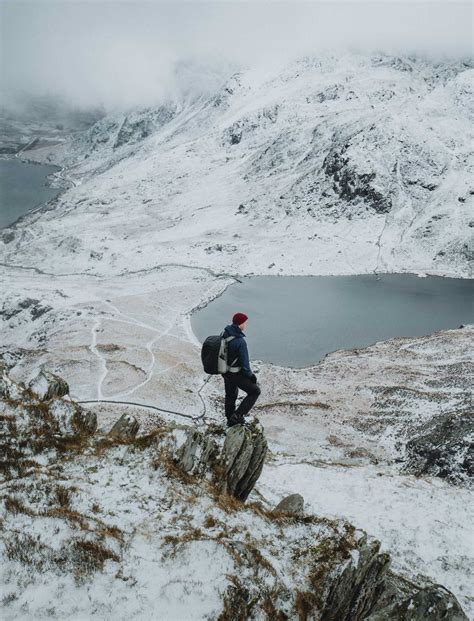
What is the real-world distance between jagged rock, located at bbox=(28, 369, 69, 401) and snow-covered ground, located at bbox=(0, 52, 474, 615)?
34.3ft

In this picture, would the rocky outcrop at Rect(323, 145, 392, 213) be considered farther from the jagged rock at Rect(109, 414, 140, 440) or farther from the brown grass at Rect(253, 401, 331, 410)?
the jagged rock at Rect(109, 414, 140, 440)

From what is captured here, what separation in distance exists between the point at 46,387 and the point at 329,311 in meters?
74.7

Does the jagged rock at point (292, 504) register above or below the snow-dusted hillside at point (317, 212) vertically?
above

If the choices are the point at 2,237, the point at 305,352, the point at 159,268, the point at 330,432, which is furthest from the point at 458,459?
the point at 2,237

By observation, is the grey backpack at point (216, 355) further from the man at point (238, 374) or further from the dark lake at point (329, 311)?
the dark lake at point (329, 311)

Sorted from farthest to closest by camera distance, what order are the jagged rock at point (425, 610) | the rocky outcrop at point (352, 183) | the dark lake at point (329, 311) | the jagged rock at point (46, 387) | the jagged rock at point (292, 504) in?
the rocky outcrop at point (352, 183) < the dark lake at point (329, 311) < the jagged rock at point (46, 387) < the jagged rock at point (292, 504) < the jagged rock at point (425, 610)

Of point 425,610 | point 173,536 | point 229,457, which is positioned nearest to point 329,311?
point 229,457

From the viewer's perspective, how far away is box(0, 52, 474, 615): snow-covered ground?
24594mm

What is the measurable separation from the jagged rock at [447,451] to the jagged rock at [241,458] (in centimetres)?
1644

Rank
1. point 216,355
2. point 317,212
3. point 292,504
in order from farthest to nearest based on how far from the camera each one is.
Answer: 1. point 317,212
2. point 292,504
3. point 216,355

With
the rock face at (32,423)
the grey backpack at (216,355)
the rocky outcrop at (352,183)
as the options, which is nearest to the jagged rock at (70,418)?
the rock face at (32,423)

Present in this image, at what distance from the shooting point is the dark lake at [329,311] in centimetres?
7344

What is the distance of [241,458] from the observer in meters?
14.4

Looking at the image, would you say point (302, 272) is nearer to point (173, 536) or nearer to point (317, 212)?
point (317, 212)
